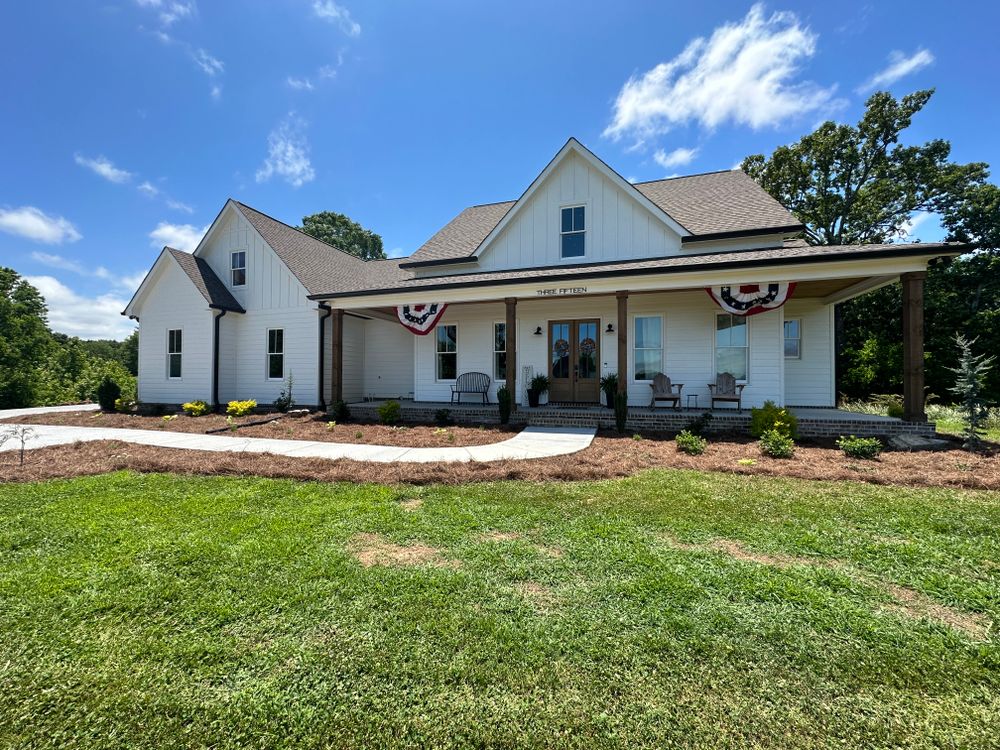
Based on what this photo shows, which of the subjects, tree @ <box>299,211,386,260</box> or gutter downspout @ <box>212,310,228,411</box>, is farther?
tree @ <box>299,211,386,260</box>

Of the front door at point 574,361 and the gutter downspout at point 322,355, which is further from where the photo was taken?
the gutter downspout at point 322,355

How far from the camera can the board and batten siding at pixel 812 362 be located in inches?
468

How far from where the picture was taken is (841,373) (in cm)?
1825

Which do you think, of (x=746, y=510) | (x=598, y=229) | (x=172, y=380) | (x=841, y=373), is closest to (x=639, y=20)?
(x=598, y=229)

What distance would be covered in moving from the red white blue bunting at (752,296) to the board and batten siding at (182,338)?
15845mm

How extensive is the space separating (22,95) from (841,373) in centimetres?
3037

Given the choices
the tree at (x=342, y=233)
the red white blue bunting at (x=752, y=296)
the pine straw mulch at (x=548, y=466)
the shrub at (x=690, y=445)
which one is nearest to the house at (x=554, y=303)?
the red white blue bunting at (x=752, y=296)

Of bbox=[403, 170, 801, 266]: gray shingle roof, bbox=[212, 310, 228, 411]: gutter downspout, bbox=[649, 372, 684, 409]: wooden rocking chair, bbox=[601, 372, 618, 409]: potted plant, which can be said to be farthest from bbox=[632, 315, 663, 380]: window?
bbox=[212, 310, 228, 411]: gutter downspout

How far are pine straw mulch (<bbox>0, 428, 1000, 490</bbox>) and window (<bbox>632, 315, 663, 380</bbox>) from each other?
4.11 m

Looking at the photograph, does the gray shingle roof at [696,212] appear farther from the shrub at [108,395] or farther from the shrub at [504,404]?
the shrub at [108,395]

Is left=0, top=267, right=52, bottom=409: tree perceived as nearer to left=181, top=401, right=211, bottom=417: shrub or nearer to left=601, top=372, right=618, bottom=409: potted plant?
left=181, top=401, right=211, bottom=417: shrub

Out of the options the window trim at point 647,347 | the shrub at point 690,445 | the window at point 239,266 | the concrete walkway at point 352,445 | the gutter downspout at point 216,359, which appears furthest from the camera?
the window at point 239,266

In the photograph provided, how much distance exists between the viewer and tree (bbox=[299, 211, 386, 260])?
4112 centimetres

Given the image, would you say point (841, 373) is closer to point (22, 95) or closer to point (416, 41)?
point (416, 41)
